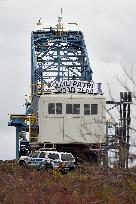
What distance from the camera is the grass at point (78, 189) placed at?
1302cm

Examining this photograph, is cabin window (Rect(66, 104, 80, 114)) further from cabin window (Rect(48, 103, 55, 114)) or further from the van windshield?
the van windshield

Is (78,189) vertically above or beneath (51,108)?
beneath

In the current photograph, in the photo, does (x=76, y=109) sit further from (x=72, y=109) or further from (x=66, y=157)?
(x=66, y=157)

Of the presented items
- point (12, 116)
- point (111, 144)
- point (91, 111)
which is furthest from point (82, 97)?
point (111, 144)

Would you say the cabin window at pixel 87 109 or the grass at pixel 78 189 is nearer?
the grass at pixel 78 189

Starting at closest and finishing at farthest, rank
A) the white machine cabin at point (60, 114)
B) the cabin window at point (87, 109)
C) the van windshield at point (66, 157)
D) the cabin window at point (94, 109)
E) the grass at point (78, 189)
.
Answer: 1. the grass at point (78, 189)
2. the van windshield at point (66, 157)
3. the white machine cabin at point (60, 114)
4. the cabin window at point (94, 109)
5. the cabin window at point (87, 109)

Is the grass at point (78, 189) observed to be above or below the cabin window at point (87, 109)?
below

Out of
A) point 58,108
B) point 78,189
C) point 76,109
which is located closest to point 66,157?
point 58,108

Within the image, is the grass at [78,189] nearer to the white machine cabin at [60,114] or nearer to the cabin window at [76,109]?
the white machine cabin at [60,114]

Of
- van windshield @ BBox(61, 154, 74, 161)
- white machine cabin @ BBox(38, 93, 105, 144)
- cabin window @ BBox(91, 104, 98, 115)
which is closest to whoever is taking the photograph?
van windshield @ BBox(61, 154, 74, 161)

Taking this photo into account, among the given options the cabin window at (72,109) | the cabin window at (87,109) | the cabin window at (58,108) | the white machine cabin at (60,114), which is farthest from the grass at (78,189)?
the cabin window at (87,109)

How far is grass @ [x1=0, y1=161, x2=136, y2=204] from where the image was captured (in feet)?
42.7

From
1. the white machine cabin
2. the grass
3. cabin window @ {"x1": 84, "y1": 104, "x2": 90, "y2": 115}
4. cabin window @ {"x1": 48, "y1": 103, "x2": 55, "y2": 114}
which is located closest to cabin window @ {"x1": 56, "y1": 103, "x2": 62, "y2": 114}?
the white machine cabin

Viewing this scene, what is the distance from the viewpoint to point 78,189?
63.6 ft
